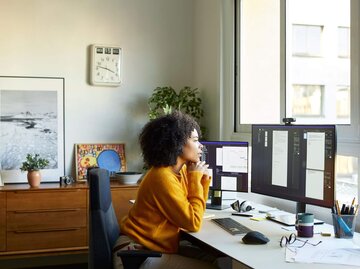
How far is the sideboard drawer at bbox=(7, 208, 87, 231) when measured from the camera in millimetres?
3617

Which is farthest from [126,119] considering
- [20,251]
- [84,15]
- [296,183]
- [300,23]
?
[296,183]

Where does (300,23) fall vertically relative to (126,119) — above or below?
above

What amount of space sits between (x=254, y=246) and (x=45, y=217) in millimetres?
2204

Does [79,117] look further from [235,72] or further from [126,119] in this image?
[235,72]

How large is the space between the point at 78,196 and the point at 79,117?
2.58 ft

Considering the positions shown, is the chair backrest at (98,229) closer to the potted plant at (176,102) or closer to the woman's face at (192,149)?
the woman's face at (192,149)

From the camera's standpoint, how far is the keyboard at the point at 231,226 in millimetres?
2271

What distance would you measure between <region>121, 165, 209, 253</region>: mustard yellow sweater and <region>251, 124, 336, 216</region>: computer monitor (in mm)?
471

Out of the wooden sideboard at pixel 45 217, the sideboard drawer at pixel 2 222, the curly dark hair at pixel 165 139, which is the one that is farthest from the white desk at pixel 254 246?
the sideboard drawer at pixel 2 222

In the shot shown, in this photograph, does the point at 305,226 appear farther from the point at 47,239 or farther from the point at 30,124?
the point at 30,124

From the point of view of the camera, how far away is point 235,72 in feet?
12.6

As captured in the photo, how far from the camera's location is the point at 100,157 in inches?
163

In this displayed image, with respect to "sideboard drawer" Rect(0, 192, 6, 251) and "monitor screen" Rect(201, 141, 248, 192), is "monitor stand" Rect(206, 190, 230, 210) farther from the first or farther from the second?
"sideboard drawer" Rect(0, 192, 6, 251)

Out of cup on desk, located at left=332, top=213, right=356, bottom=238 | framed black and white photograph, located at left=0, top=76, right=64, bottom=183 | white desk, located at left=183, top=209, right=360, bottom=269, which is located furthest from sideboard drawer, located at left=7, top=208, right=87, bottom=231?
cup on desk, located at left=332, top=213, right=356, bottom=238
